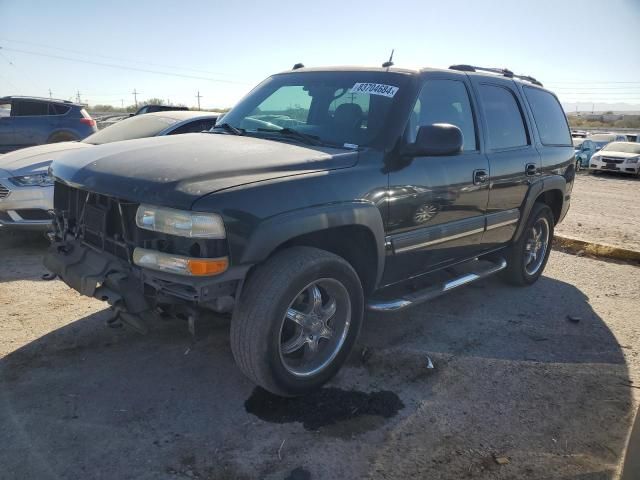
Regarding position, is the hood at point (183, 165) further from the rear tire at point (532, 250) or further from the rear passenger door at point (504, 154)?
the rear tire at point (532, 250)

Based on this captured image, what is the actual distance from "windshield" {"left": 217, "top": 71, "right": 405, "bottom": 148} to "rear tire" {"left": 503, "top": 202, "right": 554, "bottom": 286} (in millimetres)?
2432

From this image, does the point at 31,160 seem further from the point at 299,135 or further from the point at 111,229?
the point at 299,135

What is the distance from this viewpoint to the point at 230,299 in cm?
285

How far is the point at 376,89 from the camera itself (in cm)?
372

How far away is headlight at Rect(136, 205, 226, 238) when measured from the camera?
2605 mm

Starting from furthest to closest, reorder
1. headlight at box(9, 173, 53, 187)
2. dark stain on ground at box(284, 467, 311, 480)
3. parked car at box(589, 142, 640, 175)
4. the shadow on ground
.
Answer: parked car at box(589, 142, 640, 175)
headlight at box(9, 173, 53, 187)
the shadow on ground
dark stain on ground at box(284, 467, 311, 480)

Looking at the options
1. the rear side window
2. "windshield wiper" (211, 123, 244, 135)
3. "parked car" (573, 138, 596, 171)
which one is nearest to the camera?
"windshield wiper" (211, 123, 244, 135)

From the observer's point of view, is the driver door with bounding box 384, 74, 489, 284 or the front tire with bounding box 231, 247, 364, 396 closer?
the front tire with bounding box 231, 247, 364, 396

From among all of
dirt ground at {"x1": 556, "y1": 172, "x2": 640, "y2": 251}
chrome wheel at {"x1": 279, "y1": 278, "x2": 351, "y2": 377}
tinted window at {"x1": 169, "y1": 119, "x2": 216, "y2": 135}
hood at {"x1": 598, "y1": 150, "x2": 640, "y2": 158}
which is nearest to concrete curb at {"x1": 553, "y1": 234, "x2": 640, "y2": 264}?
dirt ground at {"x1": 556, "y1": 172, "x2": 640, "y2": 251}

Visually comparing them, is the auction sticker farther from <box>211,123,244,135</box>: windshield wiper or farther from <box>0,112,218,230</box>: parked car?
<box>0,112,218,230</box>: parked car

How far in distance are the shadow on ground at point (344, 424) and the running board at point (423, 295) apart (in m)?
0.39

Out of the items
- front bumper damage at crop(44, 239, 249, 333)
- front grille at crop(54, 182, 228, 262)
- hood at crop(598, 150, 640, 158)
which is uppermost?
hood at crop(598, 150, 640, 158)

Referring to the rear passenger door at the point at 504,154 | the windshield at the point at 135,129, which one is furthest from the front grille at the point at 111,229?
the windshield at the point at 135,129

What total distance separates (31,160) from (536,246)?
5.74m
